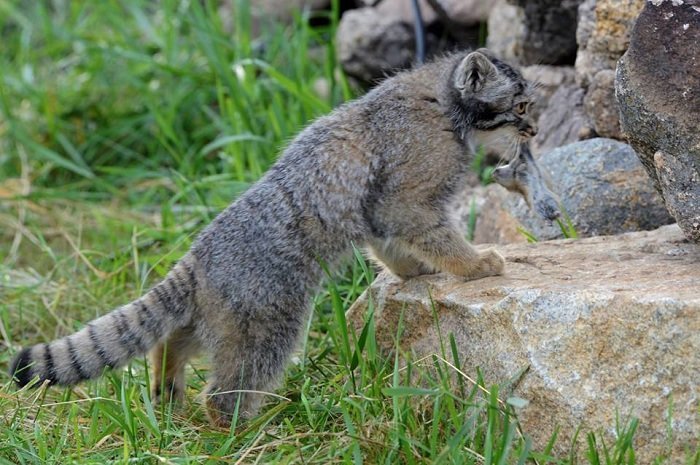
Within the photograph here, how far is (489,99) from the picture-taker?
16.7 feet

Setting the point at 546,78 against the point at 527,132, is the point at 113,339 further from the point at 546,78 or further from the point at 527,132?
the point at 546,78

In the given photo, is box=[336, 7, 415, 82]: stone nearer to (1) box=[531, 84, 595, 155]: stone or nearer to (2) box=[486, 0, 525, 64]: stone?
(2) box=[486, 0, 525, 64]: stone

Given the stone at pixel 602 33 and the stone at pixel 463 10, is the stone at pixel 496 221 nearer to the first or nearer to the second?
the stone at pixel 602 33

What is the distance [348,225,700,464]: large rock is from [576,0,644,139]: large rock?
1.39 metres

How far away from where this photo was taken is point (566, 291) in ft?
13.5

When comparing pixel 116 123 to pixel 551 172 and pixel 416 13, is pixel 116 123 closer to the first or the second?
pixel 416 13

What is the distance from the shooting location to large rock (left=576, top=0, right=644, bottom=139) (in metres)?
5.84

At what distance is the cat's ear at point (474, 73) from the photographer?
5.00m

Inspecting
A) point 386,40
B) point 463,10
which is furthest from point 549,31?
point 386,40

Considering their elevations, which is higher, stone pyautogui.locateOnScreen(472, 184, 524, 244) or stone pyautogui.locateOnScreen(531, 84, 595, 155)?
stone pyautogui.locateOnScreen(531, 84, 595, 155)

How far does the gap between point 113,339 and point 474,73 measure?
2179mm

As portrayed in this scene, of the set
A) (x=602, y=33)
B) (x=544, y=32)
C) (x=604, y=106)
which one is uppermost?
(x=602, y=33)

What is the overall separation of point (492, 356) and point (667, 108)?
1257 mm

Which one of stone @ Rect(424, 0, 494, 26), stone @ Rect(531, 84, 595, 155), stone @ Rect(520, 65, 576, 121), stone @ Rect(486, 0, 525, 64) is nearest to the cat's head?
stone @ Rect(531, 84, 595, 155)
